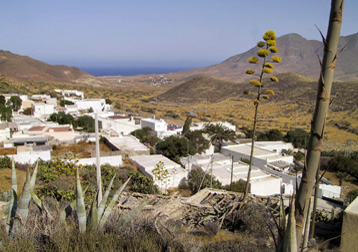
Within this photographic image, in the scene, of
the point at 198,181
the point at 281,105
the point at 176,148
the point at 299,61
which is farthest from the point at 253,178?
the point at 299,61

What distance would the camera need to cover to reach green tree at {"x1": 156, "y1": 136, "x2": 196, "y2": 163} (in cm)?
2161

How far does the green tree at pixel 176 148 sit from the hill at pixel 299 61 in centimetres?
8279

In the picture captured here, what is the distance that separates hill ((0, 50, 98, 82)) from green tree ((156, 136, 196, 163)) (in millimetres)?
68558

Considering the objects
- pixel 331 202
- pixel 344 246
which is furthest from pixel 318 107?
pixel 331 202

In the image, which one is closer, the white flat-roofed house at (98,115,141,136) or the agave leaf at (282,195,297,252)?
the agave leaf at (282,195,297,252)

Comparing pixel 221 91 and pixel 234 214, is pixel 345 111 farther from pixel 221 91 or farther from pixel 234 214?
pixel 234 214

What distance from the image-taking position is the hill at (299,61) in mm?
104250

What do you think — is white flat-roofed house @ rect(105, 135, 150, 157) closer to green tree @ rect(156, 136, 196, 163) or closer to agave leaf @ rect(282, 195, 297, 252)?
green tree @ rect(156, 136, 196, 163)

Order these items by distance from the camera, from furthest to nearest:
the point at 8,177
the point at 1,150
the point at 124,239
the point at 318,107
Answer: the point at 1,150 → the point at 8,177 → the point at 124,239 → the point at 318,107

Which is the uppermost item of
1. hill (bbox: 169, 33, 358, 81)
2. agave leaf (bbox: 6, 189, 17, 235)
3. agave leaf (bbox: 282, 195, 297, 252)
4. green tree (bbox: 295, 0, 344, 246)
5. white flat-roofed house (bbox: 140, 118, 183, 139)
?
hill (bbox: 169, 33, 358, 81)

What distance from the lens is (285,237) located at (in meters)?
2.05

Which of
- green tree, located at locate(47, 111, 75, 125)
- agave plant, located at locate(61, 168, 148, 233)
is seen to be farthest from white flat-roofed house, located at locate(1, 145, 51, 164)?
green tree, located at locate(47, 111, 75, 125)

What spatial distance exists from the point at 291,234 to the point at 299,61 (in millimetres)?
155587

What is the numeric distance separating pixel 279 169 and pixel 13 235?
1861 centimetres
